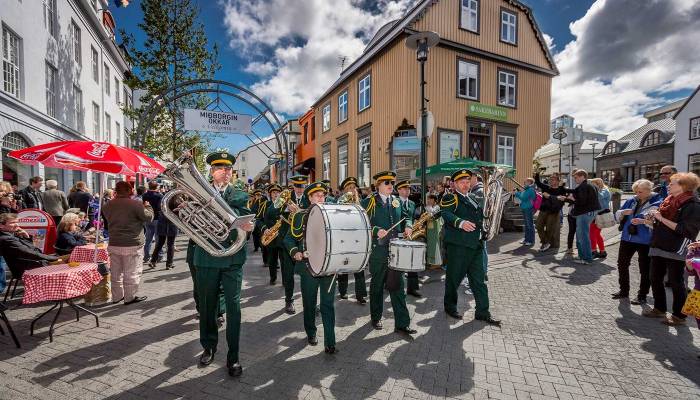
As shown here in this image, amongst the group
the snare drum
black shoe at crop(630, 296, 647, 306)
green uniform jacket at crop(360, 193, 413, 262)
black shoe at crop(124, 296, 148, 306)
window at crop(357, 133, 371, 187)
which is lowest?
black shoe at crop(124, 296, 148, 306)

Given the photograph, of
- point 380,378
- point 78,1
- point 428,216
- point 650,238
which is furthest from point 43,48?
point 650,238

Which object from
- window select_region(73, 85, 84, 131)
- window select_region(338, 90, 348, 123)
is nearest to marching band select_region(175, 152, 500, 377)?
window select_region(338, 90, 348, 123)

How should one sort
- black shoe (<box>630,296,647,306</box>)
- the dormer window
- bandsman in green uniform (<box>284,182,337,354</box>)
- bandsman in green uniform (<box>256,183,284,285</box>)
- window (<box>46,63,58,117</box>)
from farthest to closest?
1. the dormer window
2. window (<box>46,63,58,117</box>)
3. bandsman in green uniform (<box>256,183,284,285</box>)
4. black shoe (<box>630,296,647,306</box>)
5. bandsman in green uniform (<box>284,182,337,354</box>)

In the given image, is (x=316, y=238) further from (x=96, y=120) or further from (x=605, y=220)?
(x=96, y=120)

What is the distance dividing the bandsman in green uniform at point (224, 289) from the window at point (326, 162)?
743 inches

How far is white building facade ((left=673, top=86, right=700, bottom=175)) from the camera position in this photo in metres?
33.3

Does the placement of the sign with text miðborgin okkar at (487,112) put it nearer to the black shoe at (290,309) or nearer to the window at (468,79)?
the window at (468,79)

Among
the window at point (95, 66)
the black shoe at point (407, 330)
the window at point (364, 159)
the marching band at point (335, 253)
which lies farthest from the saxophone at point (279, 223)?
the window at point (95, 66)

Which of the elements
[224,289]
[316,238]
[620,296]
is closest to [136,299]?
[224,289]

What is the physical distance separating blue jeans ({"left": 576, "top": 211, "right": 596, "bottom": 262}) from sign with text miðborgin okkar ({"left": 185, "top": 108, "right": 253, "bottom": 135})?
11.7 m

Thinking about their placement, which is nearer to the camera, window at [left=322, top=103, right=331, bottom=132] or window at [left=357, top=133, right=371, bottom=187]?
window at [left=357, top=133, right=371, bottom=187]

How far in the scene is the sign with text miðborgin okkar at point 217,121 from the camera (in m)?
12.6

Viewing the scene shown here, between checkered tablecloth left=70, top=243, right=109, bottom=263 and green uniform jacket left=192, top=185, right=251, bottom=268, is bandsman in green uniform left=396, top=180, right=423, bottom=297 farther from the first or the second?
checkered tablecloth left=70, top=243, right=109, bottom=263

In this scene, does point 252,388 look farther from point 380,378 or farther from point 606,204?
point 606,204
